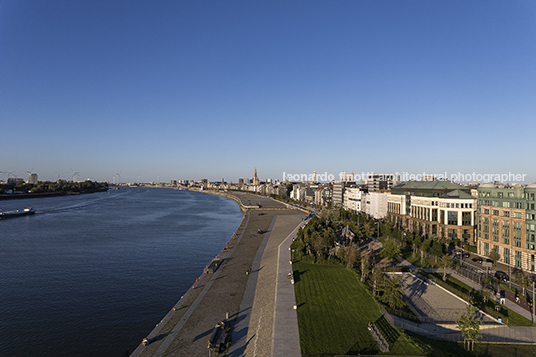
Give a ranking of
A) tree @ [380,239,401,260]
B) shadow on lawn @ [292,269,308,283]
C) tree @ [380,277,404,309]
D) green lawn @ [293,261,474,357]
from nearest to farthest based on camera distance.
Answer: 1. green lawn @ [293,261,474,357]
2. tree @ [380,277,404,309]
3. shadow on lawn @ [292,269,308,283]
4. tree @ [380,239,401,260]

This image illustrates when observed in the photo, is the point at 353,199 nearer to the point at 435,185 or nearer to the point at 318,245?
the point at 435,185

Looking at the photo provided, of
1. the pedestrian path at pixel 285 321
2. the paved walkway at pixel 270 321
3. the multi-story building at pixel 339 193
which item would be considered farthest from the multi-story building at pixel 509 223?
the multi-story building at pixel 339 193

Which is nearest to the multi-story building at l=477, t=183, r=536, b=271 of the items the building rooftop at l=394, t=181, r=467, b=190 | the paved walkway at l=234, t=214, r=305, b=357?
the building rooftop at l=394, t=181, r=467, b=190

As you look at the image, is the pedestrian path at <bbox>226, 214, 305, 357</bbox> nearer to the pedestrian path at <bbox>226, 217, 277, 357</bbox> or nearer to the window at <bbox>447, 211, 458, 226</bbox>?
the pedestrian path at <bbox>226, 217, 277, 357</bbox>

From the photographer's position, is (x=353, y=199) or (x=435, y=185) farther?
(x=353, y=199)

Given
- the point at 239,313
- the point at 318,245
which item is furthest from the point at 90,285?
the point at 318,245

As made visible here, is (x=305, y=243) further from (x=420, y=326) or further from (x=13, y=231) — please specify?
(x=13, y=231)
